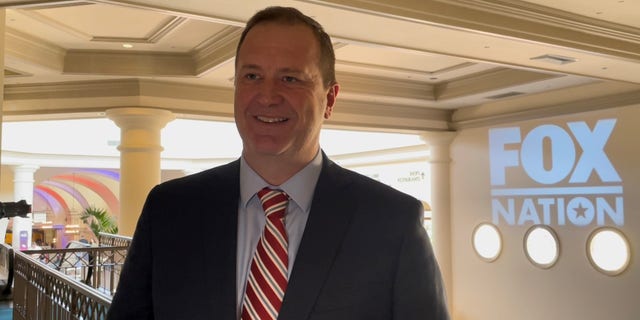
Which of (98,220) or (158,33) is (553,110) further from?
(98,220)

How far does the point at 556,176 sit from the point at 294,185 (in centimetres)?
897

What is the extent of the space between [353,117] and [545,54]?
13.0 feet

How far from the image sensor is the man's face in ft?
3.45

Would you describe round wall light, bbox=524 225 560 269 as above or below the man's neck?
below

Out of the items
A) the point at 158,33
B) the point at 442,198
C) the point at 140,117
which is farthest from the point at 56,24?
the point at 442,198

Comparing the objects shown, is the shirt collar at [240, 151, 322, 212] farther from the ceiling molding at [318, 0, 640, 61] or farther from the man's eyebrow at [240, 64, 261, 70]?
the ceiling molding at [318, 0, 640, 61]

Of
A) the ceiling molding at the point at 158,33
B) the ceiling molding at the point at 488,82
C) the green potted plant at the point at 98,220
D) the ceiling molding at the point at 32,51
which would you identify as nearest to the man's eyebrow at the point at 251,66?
the ceiling molding at the point at 158,33

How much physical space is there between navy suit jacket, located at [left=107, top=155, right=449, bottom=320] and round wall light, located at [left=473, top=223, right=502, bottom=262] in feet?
31.6

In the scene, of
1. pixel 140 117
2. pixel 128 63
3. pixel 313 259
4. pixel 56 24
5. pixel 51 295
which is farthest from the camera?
pixel 140 117

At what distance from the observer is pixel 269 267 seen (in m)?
1.02

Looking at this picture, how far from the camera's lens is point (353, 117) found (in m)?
9.51

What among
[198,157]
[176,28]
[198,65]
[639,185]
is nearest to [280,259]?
[176,28]

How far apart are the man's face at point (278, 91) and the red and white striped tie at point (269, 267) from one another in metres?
0.09

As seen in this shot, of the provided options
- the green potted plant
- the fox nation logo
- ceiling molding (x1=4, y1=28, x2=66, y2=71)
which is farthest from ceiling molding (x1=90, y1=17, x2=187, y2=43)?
the green potted plant
